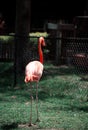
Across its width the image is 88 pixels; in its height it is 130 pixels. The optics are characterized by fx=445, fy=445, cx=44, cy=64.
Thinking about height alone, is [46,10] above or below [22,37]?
above

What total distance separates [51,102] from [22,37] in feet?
8.05

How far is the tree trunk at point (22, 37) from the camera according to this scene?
10.9 meters

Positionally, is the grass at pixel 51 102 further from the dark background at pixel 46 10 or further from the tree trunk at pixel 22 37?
the dark background at pixel 46 10

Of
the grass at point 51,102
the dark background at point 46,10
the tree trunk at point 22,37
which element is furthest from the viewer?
the dark background at point 46,10

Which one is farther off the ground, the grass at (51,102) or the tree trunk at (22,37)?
the tree trunk at (22,37)

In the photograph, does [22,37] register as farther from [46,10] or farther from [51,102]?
[46,10]

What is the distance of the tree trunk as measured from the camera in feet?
35.7

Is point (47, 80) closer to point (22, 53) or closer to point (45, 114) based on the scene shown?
point (22, 53)

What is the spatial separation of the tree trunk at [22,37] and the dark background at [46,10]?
874 cm

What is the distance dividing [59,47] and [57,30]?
4.26 m

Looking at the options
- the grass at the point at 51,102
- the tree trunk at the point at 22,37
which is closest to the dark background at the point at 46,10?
the tree trunk at the point at 22,37

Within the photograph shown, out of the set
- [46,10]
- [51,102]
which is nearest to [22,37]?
[51,102]

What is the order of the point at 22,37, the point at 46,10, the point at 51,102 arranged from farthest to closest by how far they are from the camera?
the point at 46,10, the point at 22,37, the point at 51,102

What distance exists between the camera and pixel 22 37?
10773mm
